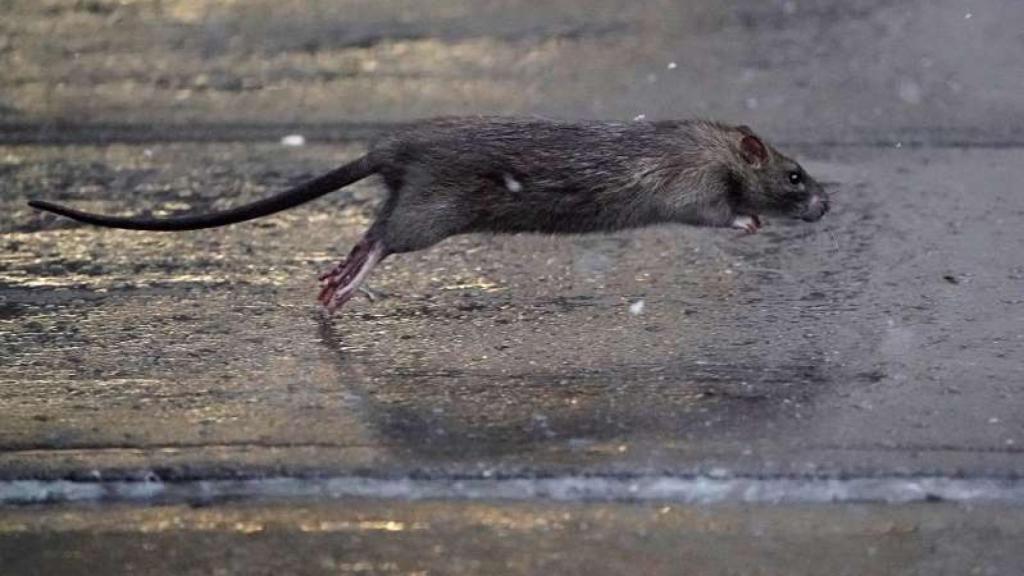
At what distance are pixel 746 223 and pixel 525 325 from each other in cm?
86

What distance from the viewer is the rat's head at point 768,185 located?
5410 mm

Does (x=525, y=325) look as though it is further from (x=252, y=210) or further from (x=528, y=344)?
(x=252, y=210)

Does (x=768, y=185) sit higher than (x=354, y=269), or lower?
higher

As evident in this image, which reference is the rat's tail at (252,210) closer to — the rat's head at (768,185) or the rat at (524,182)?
the rat at (524,182)

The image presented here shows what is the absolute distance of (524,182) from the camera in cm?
512

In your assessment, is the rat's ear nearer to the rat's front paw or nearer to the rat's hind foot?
the rat's front paw

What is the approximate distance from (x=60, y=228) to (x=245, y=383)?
1.78 metres

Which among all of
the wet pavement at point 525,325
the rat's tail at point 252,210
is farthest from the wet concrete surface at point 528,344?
the rat's tail at point 252,210

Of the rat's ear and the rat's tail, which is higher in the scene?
the rat's ear

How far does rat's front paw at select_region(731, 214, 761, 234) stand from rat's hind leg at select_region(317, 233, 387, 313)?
Result: 1.17 meters

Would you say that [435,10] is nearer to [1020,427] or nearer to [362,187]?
[362,187]

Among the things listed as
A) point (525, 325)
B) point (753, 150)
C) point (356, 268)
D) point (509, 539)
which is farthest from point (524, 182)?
point (509, 539)

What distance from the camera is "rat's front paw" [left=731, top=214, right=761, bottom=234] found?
546cm

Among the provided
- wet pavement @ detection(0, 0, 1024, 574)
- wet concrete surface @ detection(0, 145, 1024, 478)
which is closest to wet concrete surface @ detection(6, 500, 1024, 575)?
wet pavement @ detection(0, 0, 1024, 574)
